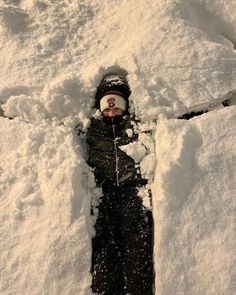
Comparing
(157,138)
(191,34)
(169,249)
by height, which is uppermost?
(191,34)

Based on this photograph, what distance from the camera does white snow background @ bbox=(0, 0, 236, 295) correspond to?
1.43m

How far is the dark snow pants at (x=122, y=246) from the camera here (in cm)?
140

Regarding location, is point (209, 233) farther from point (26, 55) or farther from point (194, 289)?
point (26, 55)

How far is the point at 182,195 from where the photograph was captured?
1.49 m

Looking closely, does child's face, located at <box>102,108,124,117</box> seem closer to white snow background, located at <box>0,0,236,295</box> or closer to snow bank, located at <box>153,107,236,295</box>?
white snow background, located at <box>0,0,236,295</box>

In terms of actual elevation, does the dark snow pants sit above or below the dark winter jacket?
below

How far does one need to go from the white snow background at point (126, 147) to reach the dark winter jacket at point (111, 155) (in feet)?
0.11

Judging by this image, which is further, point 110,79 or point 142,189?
point 110,79

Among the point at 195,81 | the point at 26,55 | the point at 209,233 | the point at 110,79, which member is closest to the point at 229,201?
the point at 209,233

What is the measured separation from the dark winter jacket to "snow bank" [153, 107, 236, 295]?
101 millimetres

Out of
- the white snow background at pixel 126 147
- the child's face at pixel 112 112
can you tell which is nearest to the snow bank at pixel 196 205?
the white snow background at pixel 126 147

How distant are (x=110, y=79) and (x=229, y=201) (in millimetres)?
657

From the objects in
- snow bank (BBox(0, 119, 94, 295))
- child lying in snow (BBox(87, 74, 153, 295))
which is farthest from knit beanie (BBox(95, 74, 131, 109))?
snow bank (BBox(0, 119, 94, 295))

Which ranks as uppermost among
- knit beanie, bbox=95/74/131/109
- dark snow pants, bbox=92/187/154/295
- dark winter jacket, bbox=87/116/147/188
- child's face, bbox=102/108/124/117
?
knit beanie, bbox=95/74/131/109
